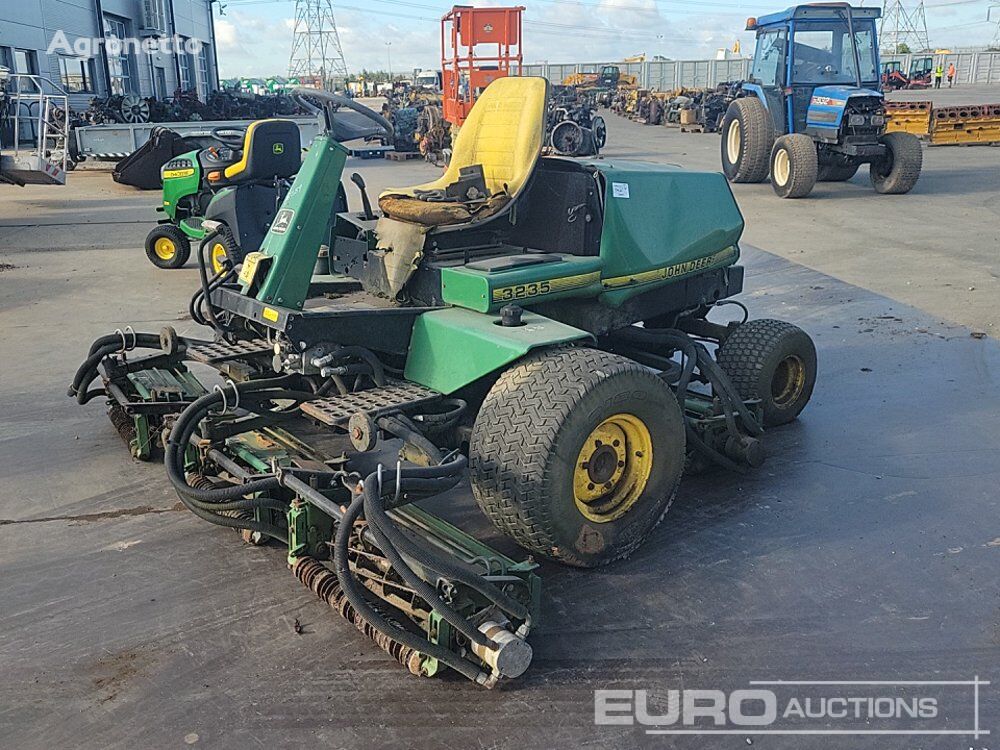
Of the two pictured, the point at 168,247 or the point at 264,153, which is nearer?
the point at 264,153

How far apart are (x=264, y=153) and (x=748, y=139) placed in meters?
8.66

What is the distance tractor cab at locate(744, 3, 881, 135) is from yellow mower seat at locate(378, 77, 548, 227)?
960cm

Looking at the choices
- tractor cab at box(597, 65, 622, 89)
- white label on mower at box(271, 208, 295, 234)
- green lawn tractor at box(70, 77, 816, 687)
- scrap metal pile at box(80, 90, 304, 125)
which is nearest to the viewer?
green lawn tractor at box(70, 77, 816, 687)

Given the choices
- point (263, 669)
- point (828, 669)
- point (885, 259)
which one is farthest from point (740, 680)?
point (885, 259)

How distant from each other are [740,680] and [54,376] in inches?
182

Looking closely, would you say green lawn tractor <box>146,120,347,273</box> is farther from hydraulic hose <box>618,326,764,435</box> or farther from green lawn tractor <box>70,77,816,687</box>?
hydraulic hose <box>618,326,764,435</box>

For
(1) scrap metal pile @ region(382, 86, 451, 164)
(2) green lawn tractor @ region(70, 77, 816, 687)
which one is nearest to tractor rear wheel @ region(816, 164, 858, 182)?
(1) scrap metal pile @ region(382, 86, 451, 164)

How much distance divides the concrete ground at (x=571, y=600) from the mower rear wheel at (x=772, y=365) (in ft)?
0.49

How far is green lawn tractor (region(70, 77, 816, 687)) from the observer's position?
307 cm

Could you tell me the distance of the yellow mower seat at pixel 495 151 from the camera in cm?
423

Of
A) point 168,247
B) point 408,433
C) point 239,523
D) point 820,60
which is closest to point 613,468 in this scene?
point 408,433

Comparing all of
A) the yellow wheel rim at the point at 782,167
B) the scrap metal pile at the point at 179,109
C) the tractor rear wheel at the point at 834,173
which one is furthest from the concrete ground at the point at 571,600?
the scrap metal pile at the point at 179,109

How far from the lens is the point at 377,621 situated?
9.33 ft

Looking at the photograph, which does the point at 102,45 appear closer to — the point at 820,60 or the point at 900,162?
the point at 820,60
